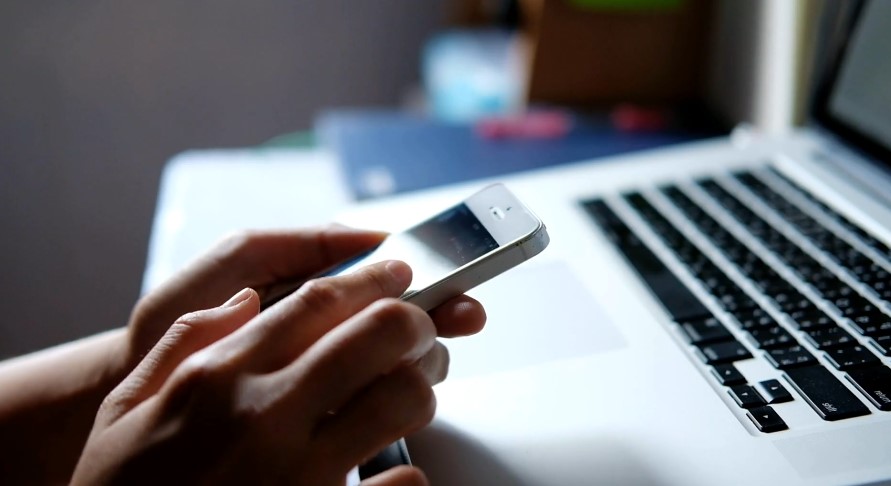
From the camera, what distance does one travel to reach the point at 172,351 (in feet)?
1.05

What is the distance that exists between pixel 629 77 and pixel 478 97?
19cm

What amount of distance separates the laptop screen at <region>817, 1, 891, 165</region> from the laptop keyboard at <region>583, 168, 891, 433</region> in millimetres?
64

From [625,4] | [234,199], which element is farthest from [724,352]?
[625,4]

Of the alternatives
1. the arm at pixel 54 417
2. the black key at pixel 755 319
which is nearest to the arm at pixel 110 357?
the arm at pixel 54 417

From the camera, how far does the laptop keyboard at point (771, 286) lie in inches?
13.5

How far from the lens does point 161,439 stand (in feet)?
0.94

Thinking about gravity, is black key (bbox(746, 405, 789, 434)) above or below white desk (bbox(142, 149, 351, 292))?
above

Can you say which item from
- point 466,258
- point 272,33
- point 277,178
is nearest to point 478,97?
point 277,178

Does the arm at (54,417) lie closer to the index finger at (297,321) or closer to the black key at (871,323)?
the index finger at (297,321)

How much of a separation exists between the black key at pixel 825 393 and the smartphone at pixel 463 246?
13 centimetres

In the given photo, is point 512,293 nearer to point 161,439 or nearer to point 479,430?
point 479,430

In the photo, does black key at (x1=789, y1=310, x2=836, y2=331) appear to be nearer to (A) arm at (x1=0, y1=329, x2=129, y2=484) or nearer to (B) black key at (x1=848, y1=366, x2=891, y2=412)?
(B) black key at (x1=848, y1=366, x2=891, y2=412)

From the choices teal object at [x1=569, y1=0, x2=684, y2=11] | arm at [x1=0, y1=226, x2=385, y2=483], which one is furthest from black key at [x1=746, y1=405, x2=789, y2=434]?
teal object at [x1=569, y1=0, x2=684, y2=11]

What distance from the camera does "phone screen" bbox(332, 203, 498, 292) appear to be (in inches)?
14.8
